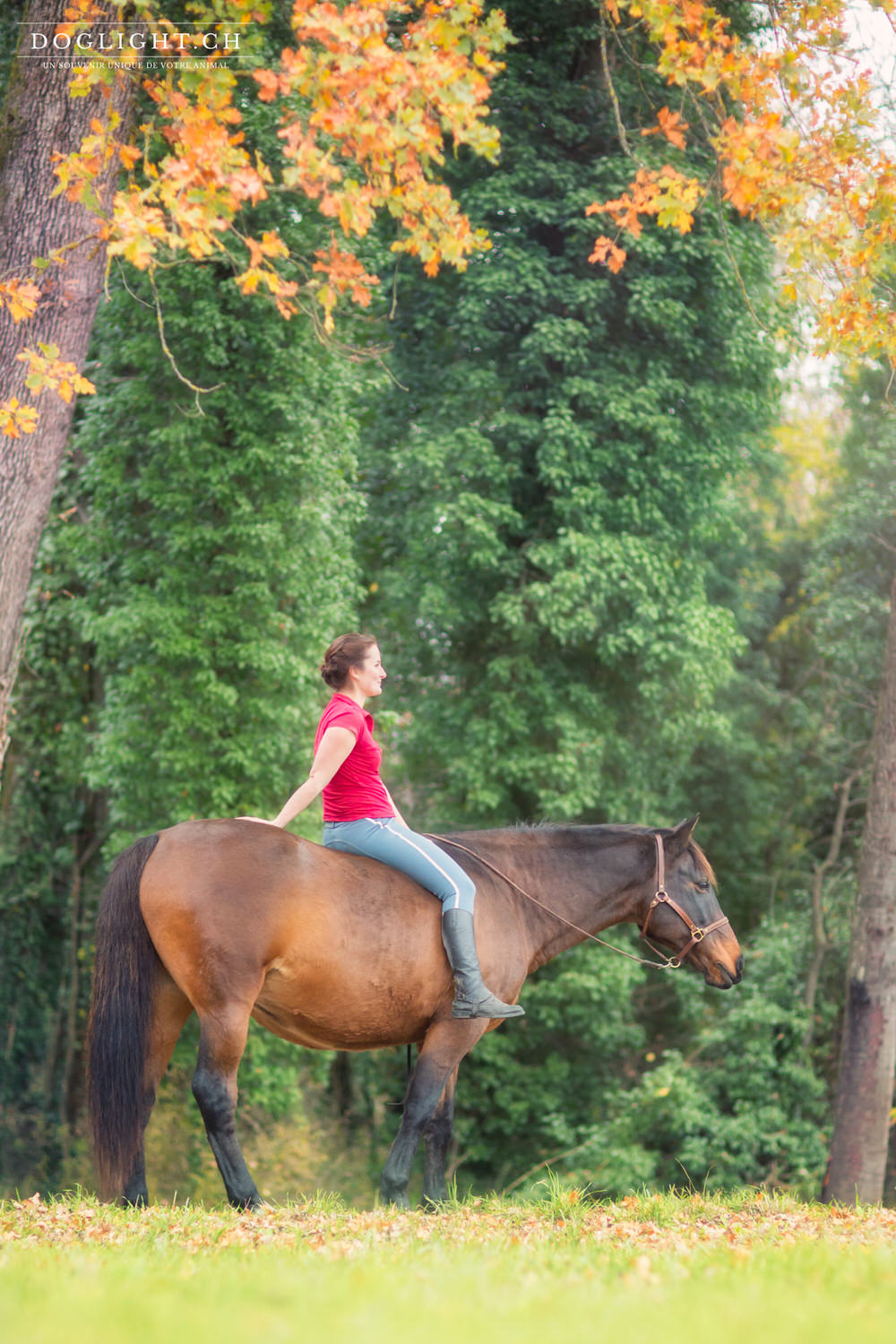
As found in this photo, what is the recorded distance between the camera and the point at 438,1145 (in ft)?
20.7

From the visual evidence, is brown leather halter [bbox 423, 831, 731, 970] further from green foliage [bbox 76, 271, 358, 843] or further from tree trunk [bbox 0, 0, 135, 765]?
green foliage [bbox 76, 271, 358, 843]

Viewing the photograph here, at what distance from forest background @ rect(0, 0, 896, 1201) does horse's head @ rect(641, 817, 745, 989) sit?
6.97 meters

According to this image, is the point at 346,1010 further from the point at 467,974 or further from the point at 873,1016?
the point at 873,1016

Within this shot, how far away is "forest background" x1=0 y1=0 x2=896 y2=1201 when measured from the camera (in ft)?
44.9

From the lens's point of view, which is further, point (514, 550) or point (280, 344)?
point (514, 550)

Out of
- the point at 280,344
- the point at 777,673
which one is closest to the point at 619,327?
the point at 280,344

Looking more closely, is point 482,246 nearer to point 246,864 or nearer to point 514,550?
point 246,864

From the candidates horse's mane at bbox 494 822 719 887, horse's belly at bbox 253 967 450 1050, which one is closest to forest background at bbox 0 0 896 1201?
horse's mane at bbox 494 822 719 887

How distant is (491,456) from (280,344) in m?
3.30

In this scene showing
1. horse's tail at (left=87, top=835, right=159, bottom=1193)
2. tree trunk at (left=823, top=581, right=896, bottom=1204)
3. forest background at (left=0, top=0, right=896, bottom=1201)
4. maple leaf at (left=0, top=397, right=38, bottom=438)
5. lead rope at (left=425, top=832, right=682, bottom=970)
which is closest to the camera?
horse's tail at (left=87, top=835, right=159, bottom=1193)

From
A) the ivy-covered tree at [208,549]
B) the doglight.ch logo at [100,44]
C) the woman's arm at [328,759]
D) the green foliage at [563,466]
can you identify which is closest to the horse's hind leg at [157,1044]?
the woman's arm at [328,759]

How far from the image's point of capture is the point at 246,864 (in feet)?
18.5

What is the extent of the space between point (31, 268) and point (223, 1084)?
4.82 meters

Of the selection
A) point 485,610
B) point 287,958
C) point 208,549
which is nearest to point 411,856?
point 287,958
